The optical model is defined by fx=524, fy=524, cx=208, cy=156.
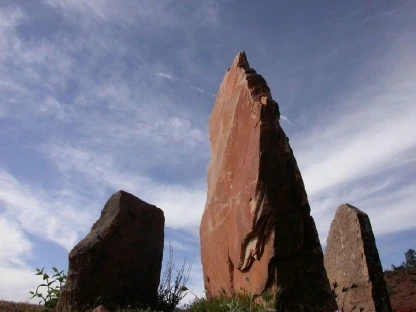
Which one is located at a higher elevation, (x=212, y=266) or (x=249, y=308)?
(x=212, y=266)

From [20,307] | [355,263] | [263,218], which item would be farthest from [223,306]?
[20,307]

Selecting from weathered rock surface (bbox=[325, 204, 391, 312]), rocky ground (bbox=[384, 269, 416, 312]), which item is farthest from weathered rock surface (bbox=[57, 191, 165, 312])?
rocky ground (bbox=[384, 269, 416, 312])

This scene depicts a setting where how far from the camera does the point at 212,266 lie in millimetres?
9617

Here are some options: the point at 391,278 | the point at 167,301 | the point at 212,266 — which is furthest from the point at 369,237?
the point at 391,278

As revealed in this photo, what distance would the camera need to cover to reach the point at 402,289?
46.5ft

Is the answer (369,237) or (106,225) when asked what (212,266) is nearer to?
(106,225)

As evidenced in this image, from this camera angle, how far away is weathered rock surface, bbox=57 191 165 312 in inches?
342

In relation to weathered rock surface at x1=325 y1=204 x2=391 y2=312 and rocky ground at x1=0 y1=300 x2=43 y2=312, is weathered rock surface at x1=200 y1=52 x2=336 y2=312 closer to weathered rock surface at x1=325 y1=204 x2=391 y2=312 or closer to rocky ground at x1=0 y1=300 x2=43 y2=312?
weathered rock surface at x1=325 y1=204 x2=391 y2=312

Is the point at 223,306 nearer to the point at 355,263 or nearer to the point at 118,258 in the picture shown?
the point at 118,258

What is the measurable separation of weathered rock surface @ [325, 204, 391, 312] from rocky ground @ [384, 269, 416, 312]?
1483 mm

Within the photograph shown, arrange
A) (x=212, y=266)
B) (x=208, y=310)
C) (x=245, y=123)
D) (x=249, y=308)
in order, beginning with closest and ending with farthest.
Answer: (x=249, y=308), (x=208, y=310), (x=245, y=123), (x=212, y=266)

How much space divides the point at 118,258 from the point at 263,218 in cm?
290

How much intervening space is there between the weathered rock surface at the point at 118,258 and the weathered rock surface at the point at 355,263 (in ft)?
12.1

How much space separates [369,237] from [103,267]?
5.47m
